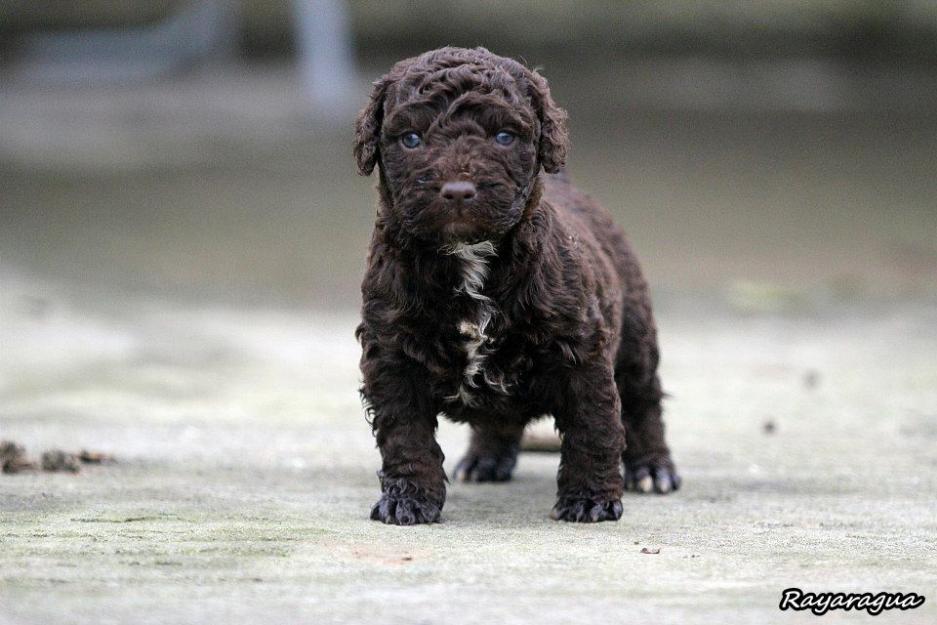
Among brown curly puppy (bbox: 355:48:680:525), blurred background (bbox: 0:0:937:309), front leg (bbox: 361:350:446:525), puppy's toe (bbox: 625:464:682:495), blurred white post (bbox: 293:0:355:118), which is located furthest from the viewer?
blurred white post (bbox: 293:0:355:118)

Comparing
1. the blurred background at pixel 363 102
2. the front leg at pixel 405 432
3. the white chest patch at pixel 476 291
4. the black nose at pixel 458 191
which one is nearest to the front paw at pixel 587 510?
→ the front leg at pixel 405 432

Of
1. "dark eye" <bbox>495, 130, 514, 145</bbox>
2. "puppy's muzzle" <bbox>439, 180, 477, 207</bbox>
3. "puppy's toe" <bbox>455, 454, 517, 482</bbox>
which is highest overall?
"dark eye" <bbox>495, 130, 514, 145</bbox>

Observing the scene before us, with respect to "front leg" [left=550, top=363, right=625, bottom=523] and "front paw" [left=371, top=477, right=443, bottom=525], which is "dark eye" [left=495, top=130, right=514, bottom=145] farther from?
"front paw" [left=371, top=477, right=443, bottom=525]

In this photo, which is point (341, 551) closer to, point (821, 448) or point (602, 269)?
point (602, 269)

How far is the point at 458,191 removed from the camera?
17.7ft

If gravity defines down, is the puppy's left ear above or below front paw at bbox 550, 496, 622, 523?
above

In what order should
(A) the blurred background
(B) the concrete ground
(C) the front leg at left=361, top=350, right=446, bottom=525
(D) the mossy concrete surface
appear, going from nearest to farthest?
1. (D) the mossy concrete surface
2. (B) the concrete ground
3. (C) the front leg at left=361, top=350, right=446, bottom=525
4. (A) the blurred background

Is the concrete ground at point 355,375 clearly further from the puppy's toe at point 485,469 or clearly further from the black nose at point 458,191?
the black nose at point 458,191

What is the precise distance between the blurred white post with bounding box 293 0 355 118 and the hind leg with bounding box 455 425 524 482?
50.8ft

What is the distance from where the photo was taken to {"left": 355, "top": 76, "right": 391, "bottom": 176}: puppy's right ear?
5910 millimetres

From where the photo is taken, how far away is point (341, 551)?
5.16m

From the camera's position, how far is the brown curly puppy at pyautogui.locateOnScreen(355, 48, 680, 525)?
5.62m

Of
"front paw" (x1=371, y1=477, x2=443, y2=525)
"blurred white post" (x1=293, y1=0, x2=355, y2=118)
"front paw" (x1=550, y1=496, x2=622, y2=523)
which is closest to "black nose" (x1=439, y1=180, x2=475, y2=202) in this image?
"front paw" (x1=371, y1=477, x2=443, y2=525)

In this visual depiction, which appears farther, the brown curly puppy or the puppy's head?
the brown curly puppy
